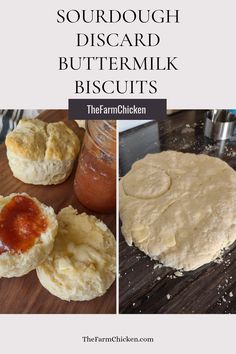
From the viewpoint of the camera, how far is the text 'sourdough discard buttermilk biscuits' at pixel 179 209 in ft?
3.45

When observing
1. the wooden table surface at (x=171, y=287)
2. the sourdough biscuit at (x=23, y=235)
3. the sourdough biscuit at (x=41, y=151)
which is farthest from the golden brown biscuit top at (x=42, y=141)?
the wooden table surface at (x=171, y=287)

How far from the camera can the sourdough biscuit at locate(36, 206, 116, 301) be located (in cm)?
90

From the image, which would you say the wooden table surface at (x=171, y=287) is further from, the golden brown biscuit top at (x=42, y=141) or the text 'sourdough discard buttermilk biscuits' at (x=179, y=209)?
the golden brown biscuit top at (x=42, y=141)

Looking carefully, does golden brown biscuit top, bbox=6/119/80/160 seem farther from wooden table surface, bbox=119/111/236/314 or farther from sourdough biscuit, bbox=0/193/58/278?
wooden table surface, bbox=119/111/236/314

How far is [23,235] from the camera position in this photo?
859mm

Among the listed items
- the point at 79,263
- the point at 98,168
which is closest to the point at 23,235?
the point at 79,263

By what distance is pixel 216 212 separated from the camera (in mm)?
1111

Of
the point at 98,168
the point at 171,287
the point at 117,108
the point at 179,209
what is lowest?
the point at 171,287

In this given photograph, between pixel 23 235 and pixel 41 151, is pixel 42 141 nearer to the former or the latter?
pixel 41 151

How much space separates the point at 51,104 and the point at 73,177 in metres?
0.32

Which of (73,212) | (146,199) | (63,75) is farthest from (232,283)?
(63,75)

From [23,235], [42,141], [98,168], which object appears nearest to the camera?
[23,235]

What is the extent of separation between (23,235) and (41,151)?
30cm

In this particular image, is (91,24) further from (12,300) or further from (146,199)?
(12,300)
